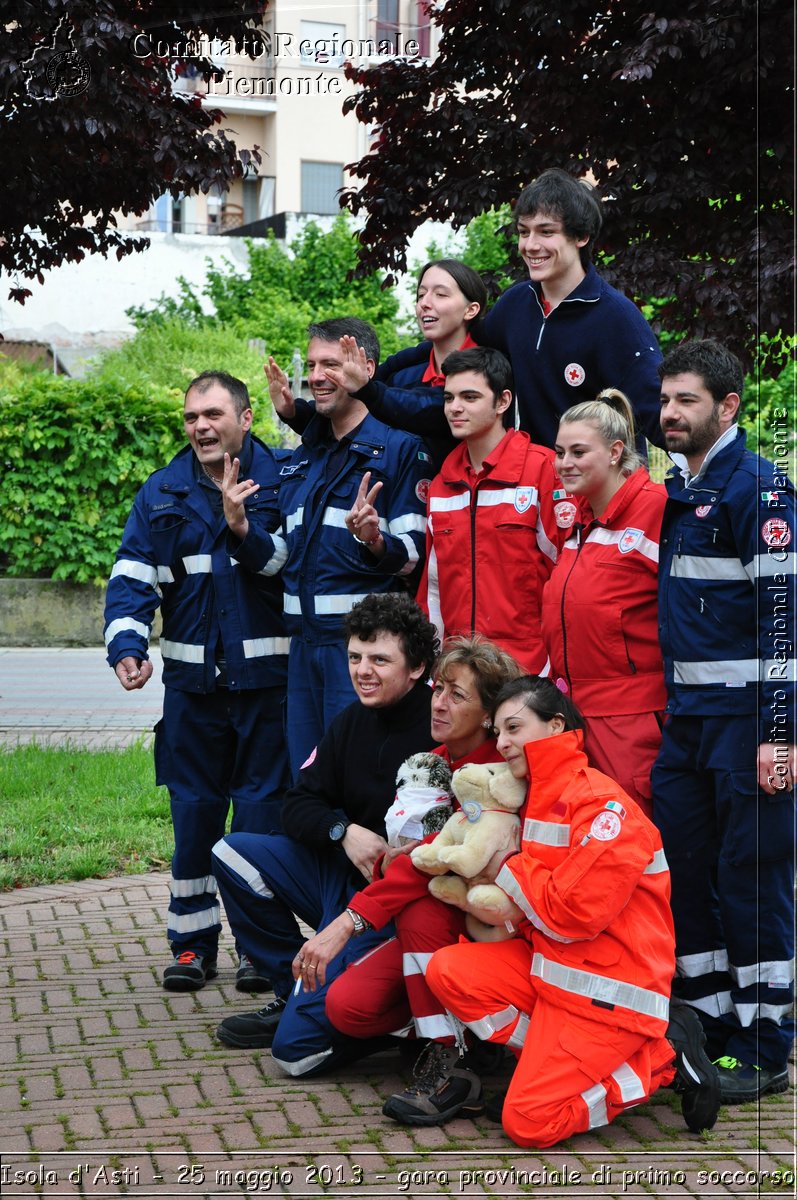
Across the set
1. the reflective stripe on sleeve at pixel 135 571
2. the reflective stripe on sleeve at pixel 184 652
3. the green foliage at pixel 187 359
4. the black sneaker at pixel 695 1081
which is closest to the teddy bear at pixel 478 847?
the black sneaker at pixel 695 1081

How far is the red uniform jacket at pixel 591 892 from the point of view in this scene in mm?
4152

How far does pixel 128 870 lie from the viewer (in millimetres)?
7477

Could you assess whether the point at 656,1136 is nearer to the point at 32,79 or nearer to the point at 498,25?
the point at 32,79

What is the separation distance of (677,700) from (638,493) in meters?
0.69

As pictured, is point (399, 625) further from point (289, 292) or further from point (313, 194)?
point (289, 292)

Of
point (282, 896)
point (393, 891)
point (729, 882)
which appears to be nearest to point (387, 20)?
point (282, 896)

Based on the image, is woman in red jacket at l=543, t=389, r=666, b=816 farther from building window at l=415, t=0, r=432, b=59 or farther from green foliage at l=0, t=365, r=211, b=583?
green foliage at l=0, t=365, r=211, b=583

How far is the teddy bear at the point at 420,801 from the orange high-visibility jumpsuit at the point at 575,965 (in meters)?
0.43

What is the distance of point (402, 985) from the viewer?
15.6 feet

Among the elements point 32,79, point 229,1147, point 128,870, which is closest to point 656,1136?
point 229,1147

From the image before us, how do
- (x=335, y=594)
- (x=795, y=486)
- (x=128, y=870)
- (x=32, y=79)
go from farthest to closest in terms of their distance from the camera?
(x=128, y=870)
(x=32, y=79)
(x=335, y=594)
(x=795, y=486)

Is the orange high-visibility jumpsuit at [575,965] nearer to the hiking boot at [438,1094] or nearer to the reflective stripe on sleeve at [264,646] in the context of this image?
the hiking boot at [438,1094]

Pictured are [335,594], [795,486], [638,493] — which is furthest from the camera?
[335,594]

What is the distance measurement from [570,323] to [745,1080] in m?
2.56
